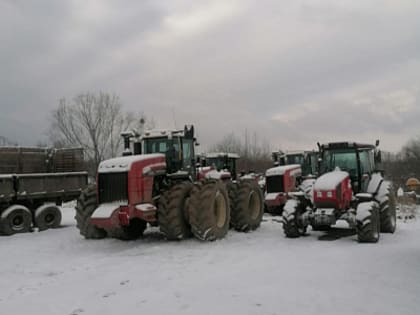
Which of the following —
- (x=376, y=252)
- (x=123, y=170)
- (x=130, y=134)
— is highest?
(x=130, y=134)

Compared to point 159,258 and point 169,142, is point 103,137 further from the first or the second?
point 159,258

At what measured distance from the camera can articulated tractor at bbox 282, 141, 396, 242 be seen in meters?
11.1

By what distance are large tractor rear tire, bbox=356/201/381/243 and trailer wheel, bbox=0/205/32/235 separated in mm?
9456

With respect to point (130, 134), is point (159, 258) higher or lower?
lower

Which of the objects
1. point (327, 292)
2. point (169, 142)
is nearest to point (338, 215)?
point (169, 142)

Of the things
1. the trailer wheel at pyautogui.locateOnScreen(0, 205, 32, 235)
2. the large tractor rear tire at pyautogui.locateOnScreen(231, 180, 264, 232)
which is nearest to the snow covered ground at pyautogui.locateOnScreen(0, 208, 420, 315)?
the large tractor rear tire at pyautogui.locateOnScreen(231, 180, 264, 232)

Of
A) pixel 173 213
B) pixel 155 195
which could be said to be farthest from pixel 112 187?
pixel 173 213

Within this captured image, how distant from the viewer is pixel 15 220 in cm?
1423

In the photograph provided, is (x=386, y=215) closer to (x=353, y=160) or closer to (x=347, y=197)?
(x=347, y=197)

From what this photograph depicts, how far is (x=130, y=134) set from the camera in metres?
12.5

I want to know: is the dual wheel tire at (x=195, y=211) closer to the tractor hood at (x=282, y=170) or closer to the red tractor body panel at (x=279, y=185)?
the red tractor body panel at (x=279, y=185)

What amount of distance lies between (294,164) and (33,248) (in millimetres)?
12413

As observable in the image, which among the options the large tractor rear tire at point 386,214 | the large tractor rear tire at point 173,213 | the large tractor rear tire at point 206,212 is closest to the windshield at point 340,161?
the large tractor rear tire at point 386,214

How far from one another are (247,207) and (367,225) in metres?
3.85
